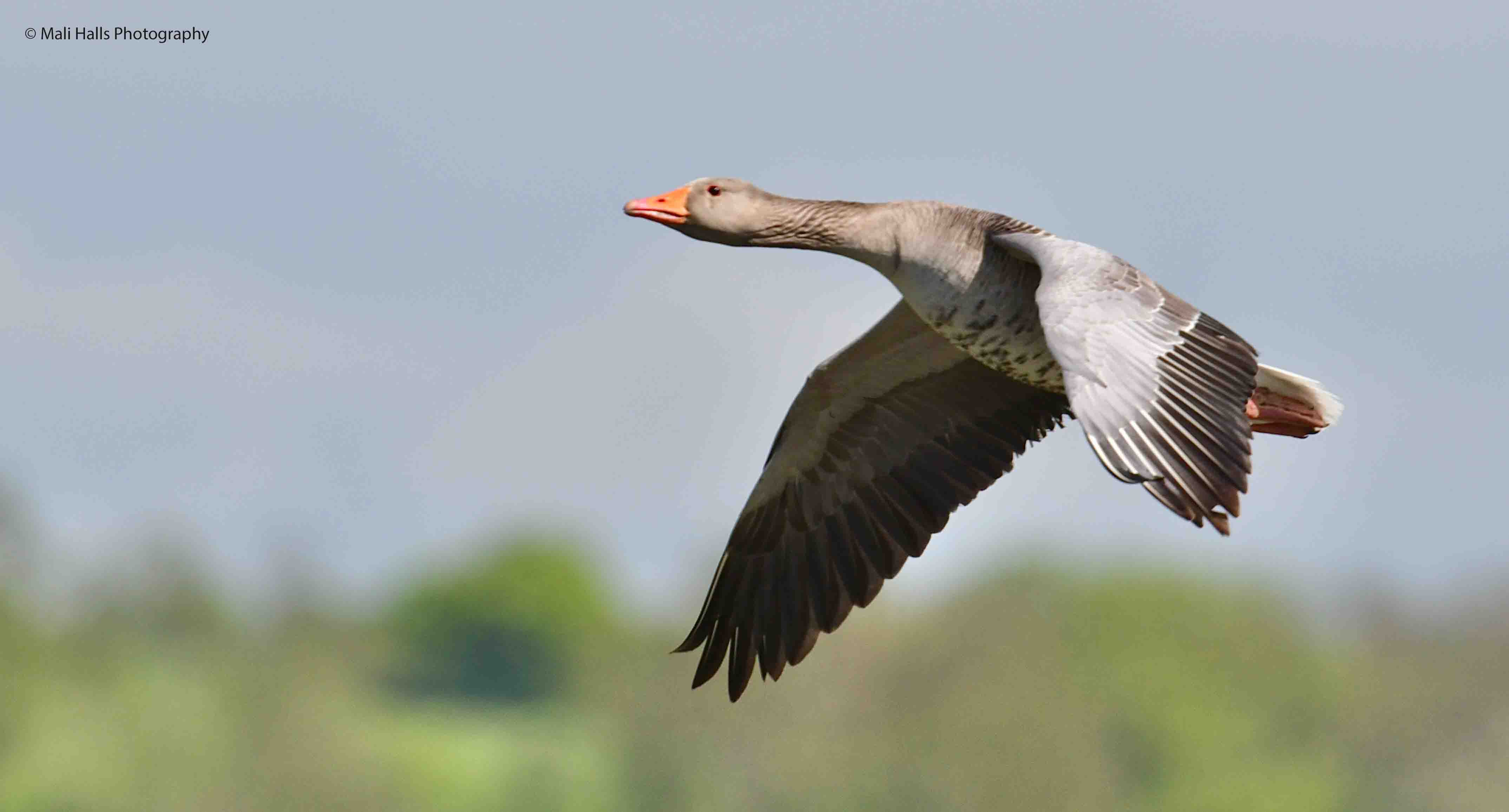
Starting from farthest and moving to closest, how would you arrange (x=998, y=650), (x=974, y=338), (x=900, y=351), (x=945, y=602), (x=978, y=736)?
(x=945, y=602) → (x=998, y=650) → (x=978, y=736) → (x=900, y=351) → (x=974, y=338)

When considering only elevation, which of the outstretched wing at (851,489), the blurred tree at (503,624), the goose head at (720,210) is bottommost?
the outstretched wing at (851,489)

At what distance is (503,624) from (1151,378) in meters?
112

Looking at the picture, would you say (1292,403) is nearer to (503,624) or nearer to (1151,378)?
(1151,378)

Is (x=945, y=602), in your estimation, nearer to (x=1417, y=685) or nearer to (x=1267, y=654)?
(x=1267, y=654)

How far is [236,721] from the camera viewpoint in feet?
→ 298

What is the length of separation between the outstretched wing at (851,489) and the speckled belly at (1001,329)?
168 centimetres

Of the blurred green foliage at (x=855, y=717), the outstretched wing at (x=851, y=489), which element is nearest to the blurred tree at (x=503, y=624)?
the blurred green foliage at (x=855, y=717)

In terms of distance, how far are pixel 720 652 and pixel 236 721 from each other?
77.7 metres

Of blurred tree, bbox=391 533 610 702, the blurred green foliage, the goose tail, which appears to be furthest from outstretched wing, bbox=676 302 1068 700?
blurred tree, bbox=391 533 610 702

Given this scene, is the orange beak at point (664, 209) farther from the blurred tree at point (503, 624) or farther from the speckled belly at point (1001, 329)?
the blurred tree at point (503, 624)

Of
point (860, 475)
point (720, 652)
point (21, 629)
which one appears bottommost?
point (720, 652)

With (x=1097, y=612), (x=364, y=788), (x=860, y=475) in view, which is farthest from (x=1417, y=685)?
(x=860, y=475)

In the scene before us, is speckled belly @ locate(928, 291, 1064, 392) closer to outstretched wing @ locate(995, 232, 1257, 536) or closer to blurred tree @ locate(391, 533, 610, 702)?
outstretched wing @ locate(995, 232, 1257, 536)

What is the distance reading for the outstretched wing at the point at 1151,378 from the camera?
11758 mm
